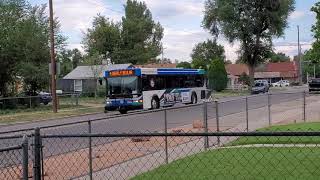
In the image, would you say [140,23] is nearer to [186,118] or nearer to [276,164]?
[186,118]

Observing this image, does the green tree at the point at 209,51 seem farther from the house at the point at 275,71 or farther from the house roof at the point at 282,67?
the house roof at the point at 282,67

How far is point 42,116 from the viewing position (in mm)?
33344

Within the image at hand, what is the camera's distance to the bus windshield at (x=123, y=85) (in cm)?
3331

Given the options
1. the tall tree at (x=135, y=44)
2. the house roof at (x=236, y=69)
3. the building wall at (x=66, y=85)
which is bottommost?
the building wall at (x=66, y=85)

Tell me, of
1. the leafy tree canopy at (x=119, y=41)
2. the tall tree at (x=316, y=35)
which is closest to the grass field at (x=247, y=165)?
the tall tree at (x=316, y=35)

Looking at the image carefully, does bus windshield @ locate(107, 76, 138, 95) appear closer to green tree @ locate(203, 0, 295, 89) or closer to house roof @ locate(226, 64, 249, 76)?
green tree @ locate(203, 0, 295, 89)

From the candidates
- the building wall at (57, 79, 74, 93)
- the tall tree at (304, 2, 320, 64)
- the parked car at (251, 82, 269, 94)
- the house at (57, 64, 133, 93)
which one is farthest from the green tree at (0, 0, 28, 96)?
the parked car at (251, 82, 269, 94)

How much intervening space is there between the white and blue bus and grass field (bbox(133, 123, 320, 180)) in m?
21.3

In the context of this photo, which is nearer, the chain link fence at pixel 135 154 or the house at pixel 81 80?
the chain link fence at pixel 135 154

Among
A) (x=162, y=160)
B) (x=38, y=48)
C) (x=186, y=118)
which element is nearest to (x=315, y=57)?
(x=186, y=118)

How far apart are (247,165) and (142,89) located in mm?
23677

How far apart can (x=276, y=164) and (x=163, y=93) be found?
85.8 feet

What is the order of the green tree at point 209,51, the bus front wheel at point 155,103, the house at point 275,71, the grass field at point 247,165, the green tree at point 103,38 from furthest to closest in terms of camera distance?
the house at point 275,71, the green tree at point 209,51, the green tree at point 103,38, the bus front wheel at point 155,103, the grass field at point 247,165

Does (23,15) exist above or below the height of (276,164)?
above
